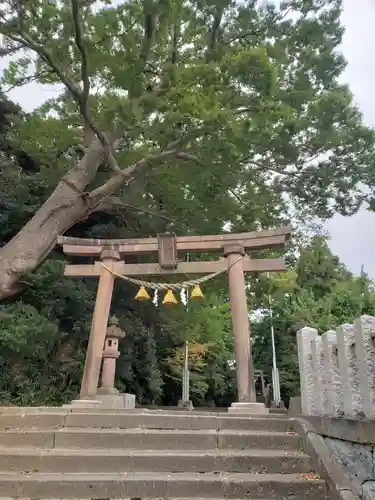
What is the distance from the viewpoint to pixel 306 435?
4434mm

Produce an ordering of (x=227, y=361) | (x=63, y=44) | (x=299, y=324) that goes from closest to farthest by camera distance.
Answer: (x=63, y=44) → (x=299, y=324) → (x=227, y=361)

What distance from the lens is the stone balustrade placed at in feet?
11.7

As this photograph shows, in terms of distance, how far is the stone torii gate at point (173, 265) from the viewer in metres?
7.23

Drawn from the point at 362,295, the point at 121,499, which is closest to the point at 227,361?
the point at 362,295

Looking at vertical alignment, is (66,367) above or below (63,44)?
below

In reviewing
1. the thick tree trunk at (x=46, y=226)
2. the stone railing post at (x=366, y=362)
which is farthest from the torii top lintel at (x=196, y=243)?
the stone railing post at (x=366, y=362)

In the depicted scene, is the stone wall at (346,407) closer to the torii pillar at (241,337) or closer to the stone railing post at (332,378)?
the stone railing post at (332,378)

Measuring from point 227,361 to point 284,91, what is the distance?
50.3 feet

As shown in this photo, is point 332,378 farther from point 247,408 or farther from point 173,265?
point 173,265

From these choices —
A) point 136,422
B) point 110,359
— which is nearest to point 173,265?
point 110,359

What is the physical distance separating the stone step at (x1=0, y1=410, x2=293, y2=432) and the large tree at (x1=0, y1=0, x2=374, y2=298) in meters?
4.06

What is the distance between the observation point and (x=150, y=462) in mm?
4121

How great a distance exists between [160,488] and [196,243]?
5035 mm

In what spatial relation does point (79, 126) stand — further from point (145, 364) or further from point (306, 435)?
point (306, 435)
